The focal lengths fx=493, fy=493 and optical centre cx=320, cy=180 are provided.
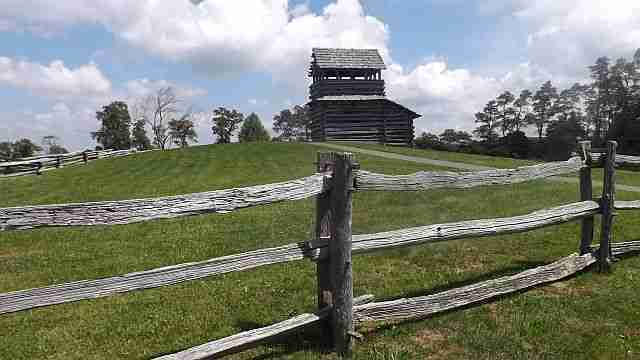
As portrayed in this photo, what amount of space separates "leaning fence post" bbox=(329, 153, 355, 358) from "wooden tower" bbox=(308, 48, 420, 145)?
4053cm

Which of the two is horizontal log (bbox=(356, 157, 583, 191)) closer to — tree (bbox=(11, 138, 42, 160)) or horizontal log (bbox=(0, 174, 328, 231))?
horizontal log (bbox=(0, 174, 328, 231))

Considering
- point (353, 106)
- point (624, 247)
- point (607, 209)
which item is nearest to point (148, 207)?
point (607, 209)

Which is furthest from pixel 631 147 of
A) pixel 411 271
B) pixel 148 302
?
pixel 148 302

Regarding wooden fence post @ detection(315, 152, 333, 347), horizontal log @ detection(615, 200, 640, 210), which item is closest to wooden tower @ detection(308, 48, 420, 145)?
horizontal log @ detection(615, 200, 640, 210)

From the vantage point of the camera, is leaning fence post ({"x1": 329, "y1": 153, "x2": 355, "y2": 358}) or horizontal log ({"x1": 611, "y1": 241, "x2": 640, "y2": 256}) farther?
horizontal log ({"x1": 611, "y1": 241, "x2": 640, "y2": 256})

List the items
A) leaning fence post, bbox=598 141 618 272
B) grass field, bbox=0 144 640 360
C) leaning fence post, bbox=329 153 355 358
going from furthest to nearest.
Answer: leaning fence post, bbox=598 141 618 272 → grass field, bbox=0 144 640 360 → leaning fence post, bbox=329 153 355 358

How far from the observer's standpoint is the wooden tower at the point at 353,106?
45.5 meters

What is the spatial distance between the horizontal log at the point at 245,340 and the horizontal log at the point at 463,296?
0.62 meters

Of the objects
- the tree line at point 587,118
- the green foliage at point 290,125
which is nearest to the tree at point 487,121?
the tree line at point 587,118

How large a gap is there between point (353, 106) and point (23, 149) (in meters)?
44.3

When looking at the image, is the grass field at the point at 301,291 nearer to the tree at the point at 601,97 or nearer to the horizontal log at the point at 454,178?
the horizontal log at the point at 454,178

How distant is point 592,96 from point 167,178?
174 feet

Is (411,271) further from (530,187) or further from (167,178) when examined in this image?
(167,178)

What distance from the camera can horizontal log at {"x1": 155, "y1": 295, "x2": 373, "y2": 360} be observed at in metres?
4.19
